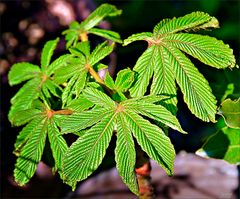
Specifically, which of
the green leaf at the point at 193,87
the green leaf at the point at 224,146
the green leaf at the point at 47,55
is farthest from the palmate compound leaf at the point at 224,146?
the green leaf at the point at 47,55

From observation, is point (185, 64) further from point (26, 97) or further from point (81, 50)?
point (26, 97)

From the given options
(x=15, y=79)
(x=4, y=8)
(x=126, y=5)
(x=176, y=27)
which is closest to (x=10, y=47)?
(x=4, y=8)

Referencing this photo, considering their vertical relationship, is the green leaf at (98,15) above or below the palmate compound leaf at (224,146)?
above

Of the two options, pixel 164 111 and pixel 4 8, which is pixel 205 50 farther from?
pixel 4 8

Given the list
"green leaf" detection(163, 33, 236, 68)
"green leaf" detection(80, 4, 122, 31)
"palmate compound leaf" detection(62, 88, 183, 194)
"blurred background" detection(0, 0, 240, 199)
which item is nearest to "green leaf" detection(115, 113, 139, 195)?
"palmate compound leaf" detection(62, 88, 183, 194)

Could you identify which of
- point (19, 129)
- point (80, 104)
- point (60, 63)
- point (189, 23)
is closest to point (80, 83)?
point (80, 104)

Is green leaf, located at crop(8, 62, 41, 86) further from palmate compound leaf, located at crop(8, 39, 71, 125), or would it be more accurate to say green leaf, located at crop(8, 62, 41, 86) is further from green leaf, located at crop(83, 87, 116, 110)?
green leaf, located at crop(83, 87, 116, 110)

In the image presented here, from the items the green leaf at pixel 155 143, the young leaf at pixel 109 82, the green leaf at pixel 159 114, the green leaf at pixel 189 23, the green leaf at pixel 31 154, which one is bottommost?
the green leaf at pixel 31 154

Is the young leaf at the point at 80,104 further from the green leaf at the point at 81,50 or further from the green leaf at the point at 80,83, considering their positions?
the green leaf at the point at 81,50
